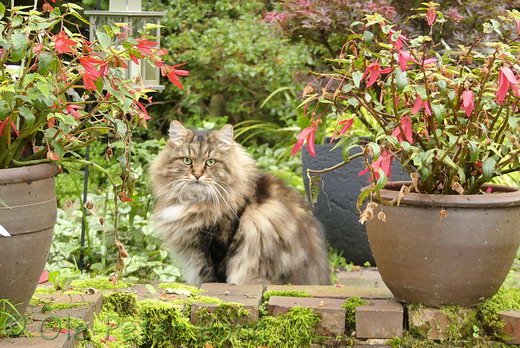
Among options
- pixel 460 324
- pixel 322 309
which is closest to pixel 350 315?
pixel 322 309

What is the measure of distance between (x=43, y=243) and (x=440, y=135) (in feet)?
4.38

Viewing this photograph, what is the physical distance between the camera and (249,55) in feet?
22.1

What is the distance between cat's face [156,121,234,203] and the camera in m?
3.58

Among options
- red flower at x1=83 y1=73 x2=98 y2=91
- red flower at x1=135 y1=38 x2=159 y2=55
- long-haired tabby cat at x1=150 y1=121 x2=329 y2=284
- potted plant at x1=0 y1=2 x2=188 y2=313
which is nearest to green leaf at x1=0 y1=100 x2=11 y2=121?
potted plant at x1=0 y1=2 x2=188 y2=313

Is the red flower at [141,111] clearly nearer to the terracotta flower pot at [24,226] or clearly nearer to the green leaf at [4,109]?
the terracotta flower pot at [24,226]

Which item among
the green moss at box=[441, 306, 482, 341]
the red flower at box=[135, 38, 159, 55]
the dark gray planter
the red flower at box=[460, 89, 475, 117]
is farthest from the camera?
the dark gray planter

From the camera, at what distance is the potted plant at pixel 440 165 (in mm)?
2377

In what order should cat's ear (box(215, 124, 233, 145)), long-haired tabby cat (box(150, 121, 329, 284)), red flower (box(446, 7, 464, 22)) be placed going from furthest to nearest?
1. red flower (box(446, 7, 464, 22))
2. cat's ear (box(215, 124, 233, 145))
3. long-haired tabby cat (box(150, 121, 329, 284))

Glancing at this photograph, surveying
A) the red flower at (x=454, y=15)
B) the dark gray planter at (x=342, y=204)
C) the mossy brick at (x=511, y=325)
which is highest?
the red flower at (x=454, y=15)

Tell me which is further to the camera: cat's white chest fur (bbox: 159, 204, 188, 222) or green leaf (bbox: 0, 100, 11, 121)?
A: cat's white chest fur (bbox: 159, 204, 188, 222)

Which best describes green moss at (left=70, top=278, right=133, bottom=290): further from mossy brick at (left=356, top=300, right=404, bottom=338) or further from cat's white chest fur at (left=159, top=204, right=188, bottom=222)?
mossy brick at (left=356, top=300, right=404, bottom=338)

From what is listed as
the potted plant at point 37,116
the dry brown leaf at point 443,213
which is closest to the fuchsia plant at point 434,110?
the dry brown leaf at point 443,213

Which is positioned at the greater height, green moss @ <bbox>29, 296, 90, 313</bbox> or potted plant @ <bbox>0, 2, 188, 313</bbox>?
potted plant @ <bbox>0, 2, 188, 313</bbox>

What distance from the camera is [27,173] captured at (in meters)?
2.09
